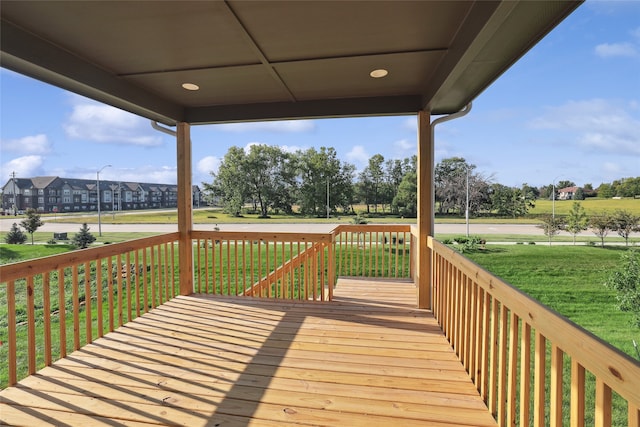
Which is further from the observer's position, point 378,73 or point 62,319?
point 378,73

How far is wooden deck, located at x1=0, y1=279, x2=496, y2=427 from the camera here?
1731 millimetres

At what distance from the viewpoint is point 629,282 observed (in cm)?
525

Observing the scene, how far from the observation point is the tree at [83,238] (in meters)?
9.57

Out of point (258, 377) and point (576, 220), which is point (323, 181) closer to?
point (576, 220)

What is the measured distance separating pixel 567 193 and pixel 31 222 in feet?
42.2

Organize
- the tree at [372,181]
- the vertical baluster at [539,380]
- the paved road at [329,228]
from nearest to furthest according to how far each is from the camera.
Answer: the vertical baluster at [539,380] < the paved road at [329,228] < the tree at [372,181]

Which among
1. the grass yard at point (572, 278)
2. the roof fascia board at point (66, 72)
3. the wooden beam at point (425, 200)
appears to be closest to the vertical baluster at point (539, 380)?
the wooden beam at point (425, 200)

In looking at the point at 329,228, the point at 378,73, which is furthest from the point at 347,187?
the point at 378,73

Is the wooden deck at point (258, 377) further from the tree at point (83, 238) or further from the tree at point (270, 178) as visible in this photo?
the tree at point (270, 178)

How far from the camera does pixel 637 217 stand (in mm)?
5699

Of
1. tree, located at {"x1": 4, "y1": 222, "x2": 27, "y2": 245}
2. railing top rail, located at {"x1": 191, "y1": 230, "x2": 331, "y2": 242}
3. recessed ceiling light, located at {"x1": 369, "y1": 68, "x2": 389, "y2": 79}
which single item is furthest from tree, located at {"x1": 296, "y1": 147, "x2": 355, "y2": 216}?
tree, located at {"x1": 4, "y1": 222, "x2": 27, "y2": 245}

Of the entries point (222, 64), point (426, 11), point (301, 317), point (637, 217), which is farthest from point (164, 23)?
point (637, 217)

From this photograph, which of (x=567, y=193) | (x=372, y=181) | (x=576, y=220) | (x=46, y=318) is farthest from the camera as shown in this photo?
(x=372, y=181)

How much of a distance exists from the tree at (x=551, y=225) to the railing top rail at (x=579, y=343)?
6699 millimetres
